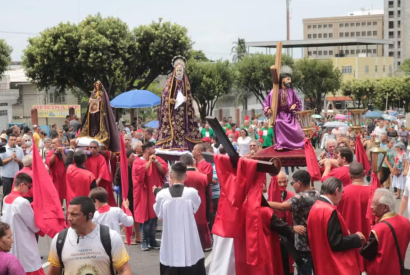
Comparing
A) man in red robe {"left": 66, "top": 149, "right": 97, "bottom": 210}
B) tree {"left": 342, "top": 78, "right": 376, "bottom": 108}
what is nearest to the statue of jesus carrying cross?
man in red robe {"left": 66, "top": 149, "right": 97, "bottom": 210}

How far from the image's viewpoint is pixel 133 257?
10.1 m

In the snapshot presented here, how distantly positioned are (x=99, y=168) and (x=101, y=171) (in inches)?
4.5

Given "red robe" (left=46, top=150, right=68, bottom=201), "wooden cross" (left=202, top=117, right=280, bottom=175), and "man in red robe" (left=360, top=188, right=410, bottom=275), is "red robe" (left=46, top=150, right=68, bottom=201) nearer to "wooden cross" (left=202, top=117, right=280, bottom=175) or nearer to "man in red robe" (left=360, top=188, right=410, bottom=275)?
"wooden cross" (left=202, top=117, right=280, bottom=175)

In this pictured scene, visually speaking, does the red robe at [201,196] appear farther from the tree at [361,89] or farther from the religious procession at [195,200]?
the tree at [361,89]

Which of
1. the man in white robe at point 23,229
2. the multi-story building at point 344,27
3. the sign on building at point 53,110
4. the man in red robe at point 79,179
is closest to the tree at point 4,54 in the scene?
the sign on building at point 53,110

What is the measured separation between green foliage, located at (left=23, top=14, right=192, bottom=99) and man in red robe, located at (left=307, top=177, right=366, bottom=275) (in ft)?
99.0

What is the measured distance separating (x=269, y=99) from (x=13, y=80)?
4396 cm

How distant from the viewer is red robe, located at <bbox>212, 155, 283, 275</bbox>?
5879 millimetres

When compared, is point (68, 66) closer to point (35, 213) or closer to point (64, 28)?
point (64, 28)

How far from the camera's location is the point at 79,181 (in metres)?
9.48

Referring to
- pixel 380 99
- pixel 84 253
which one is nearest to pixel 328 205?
pixel 84 253

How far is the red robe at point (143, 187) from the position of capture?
10.6 m

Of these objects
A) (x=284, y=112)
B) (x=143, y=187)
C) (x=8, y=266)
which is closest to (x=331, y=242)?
(x=8, y=266)

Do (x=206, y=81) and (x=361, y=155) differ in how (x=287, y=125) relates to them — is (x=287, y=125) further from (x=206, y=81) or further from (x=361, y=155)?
(x=206, y=81)
